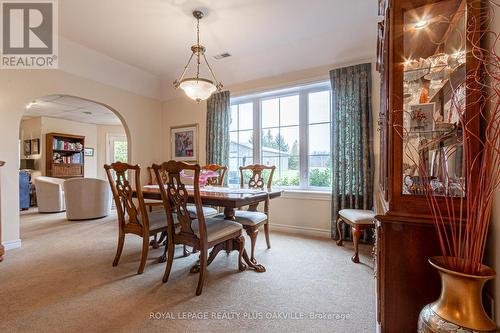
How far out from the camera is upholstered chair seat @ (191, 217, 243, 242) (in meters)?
1.95

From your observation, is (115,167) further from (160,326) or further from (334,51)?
(334,51)

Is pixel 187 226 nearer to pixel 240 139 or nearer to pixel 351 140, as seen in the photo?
pixel 351 140

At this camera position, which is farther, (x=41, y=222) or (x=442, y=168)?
(x=41, y=222)

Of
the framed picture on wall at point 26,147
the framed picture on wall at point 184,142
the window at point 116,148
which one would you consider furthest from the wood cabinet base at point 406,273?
the framed picture on wall at point 26,147

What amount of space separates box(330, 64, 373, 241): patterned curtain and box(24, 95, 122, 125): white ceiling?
4669 mm

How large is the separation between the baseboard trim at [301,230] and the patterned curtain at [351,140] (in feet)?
0.54

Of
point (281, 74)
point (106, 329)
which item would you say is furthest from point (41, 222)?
point (281, 74)

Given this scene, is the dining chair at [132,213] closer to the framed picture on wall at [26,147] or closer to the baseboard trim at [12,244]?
the baseboard trim at [12,244]

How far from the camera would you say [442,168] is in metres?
1.04

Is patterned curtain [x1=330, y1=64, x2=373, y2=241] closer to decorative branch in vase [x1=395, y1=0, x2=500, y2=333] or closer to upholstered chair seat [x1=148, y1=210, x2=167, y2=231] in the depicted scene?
decorative branch in vase [x1=395, y1=0, x2=500, y2=333]

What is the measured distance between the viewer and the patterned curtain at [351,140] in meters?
3.04

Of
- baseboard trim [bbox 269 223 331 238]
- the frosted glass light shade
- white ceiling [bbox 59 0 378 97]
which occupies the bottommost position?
baseboard trim [bbox 269 223 331 238]

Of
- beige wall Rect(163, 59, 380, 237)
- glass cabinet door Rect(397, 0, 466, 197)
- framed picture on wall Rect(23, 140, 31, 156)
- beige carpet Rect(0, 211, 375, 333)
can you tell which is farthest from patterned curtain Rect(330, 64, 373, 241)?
framed picture on wall Rect(23, 140, 31, 156)

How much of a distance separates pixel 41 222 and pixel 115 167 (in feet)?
11.2
